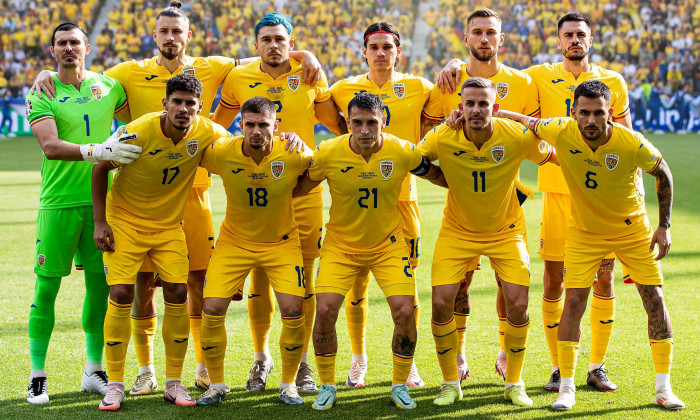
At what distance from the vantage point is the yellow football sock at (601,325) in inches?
218

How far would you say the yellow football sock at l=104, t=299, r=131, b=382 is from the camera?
515cm

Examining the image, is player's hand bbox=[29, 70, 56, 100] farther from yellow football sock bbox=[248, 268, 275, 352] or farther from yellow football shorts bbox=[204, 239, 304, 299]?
yellow football sock bbox=[248, 268, 275, 352]

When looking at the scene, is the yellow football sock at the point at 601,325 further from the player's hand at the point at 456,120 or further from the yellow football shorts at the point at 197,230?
the yellow football shorts at the point at 197,230

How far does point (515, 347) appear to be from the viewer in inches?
204

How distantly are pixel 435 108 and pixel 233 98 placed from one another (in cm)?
160

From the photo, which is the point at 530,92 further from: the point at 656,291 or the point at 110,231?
the point at 110,231

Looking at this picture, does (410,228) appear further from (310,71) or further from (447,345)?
(310,71)

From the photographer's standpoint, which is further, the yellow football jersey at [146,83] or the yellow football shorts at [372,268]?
the yellow football jersey at [146,83]

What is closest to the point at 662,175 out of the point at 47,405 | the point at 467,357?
the point at 467,357

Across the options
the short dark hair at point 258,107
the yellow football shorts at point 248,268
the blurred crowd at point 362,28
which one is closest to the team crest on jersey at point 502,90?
the short dark hair at point 258,107

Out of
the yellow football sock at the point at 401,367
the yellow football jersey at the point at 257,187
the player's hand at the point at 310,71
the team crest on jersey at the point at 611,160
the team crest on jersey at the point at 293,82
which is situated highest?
the player's hand at the point at 310,71

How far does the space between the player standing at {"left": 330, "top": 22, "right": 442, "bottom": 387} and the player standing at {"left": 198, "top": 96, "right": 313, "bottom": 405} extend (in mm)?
682

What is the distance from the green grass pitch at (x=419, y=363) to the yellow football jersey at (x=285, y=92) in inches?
46.6

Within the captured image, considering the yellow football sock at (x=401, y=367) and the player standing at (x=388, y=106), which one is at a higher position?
the player standing at (x=388, y=106)
